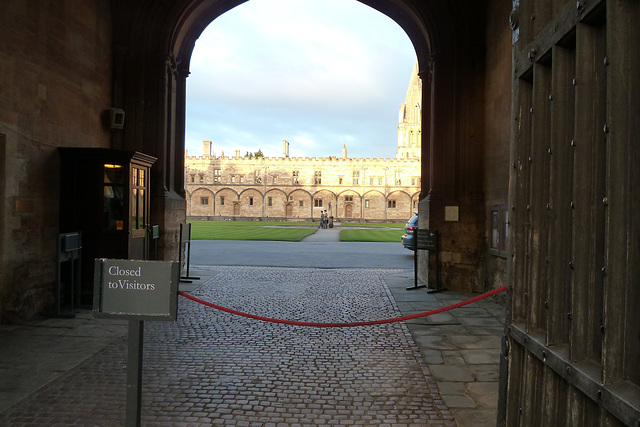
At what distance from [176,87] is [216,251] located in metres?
6.38

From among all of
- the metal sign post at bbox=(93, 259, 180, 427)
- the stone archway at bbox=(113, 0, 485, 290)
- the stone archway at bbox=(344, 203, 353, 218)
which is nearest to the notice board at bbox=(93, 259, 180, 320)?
the metal sign post at bbox=(93, 259, 180, 427)

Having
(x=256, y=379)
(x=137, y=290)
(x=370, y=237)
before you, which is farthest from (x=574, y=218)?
(x=370, y=237)

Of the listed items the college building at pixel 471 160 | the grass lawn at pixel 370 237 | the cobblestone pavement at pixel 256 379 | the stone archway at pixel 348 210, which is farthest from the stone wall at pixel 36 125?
the stone archway at pixel 348 210

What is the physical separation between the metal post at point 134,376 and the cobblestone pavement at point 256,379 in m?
0.55

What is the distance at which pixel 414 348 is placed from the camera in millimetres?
4531

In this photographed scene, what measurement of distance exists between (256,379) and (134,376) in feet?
4.60

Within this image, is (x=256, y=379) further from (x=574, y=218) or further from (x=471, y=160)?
(x=471, y=160)

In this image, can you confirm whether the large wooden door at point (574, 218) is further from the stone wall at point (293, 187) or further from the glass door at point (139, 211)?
the stone wall at point (293, 187)

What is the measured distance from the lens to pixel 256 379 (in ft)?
11.9

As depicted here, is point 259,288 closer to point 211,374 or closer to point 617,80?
point 211,374

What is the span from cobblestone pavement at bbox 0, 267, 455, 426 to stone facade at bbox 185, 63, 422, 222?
48545 millimetres

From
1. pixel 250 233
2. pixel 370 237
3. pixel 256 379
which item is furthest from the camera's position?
pixel 250 233

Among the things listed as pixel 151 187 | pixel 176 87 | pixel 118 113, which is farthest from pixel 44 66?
pixel 176 87

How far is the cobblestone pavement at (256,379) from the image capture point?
2963 millimetres
